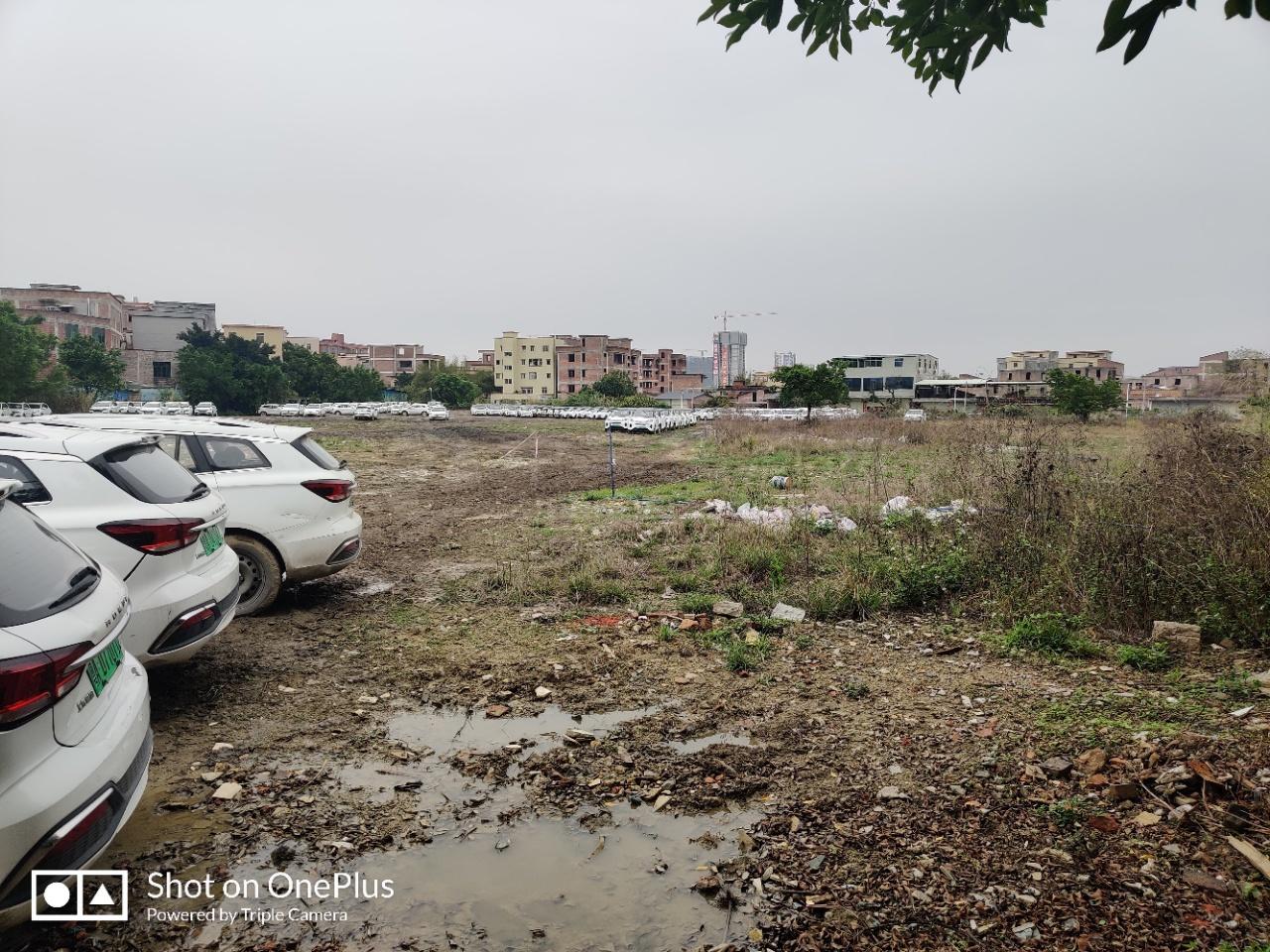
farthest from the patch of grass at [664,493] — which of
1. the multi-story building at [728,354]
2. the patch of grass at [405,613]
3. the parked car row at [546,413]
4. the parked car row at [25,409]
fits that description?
the multi-story building at [728,354]

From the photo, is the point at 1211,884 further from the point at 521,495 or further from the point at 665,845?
the point at 521,495

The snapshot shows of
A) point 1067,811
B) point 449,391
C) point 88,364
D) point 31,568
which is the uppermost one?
point 88,364

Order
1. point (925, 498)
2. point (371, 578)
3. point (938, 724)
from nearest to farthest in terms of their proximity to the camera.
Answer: point (938, 724) < point (371, 578) < point (925, 498)

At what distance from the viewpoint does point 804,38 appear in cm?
356

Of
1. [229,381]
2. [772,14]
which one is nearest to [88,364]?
[229,381]

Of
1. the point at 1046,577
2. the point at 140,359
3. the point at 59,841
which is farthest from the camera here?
the point at 140,359

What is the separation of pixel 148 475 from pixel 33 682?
2829 millimetres

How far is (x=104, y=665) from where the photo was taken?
9.28 ft

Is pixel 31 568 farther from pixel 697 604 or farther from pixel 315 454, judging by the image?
pixel 697 604

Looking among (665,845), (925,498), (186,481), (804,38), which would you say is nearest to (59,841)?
(665,845)

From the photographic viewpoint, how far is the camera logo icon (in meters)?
2.28

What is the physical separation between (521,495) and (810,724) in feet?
38.3

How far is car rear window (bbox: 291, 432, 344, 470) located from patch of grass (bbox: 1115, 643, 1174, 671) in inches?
251

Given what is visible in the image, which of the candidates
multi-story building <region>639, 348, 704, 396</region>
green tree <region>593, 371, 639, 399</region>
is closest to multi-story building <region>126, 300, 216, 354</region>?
green tree <region>593, 371, 639, 399</region>
